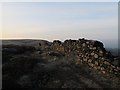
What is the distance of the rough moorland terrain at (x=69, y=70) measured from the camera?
21469 mm

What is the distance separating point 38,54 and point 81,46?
6.75m

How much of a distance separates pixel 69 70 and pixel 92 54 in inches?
124

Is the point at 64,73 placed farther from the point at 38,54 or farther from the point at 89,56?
the point at 38,54

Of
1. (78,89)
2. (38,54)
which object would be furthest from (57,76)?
(38,54)

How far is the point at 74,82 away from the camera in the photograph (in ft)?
70.9

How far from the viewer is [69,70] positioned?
24609mm

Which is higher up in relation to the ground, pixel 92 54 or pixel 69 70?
pixel 92 54

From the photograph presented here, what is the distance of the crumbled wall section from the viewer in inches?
934

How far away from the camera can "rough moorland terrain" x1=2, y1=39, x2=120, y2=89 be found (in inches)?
845

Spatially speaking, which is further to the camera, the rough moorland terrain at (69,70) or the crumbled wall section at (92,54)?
the crumbled wall section at (92,54)

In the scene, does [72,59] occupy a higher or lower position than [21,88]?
higher

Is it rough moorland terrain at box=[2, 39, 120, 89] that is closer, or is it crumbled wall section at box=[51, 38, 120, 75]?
rough moorland terrain at box=[2, 39, 120, 89]

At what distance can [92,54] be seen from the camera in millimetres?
25891

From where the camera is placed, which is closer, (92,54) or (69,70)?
(69,70)
